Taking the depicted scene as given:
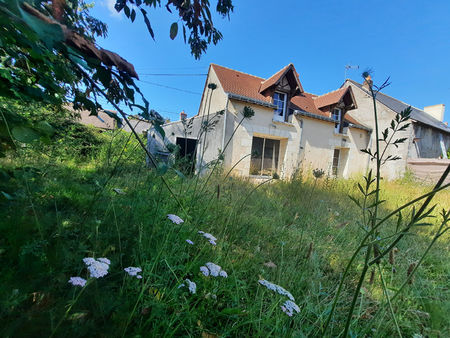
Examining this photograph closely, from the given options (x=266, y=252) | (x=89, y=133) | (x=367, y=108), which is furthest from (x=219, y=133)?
(x=367, y=108)

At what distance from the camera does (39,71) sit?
1.46m

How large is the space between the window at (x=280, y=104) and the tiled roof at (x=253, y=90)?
1.65ft

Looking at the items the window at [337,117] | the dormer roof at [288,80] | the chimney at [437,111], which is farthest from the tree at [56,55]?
the chimney at [437,111]

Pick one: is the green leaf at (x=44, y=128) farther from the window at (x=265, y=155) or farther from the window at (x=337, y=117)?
the window at (x=337, y=117)

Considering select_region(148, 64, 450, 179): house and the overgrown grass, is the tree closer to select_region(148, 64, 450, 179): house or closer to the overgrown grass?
the overgrown grass

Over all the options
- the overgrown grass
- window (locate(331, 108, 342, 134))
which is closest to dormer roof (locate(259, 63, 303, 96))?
window (locate(331, 108, 342, 134))

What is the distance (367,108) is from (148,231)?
15.4 metres

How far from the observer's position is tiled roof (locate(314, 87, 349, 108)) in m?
11.2

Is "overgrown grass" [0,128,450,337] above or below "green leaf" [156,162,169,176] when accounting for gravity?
below

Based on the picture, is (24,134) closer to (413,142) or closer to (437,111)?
(413,142)

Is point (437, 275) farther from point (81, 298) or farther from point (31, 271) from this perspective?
point (31, 271)

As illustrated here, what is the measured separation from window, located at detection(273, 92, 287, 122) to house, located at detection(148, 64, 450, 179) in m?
0.02

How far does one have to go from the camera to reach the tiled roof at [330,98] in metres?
11.2

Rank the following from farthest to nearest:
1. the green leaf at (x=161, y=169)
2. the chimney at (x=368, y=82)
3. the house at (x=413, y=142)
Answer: the house at (x=413, y=142), the chimney at (x=368, y=82), the green leaf at (x=161, y=169)
